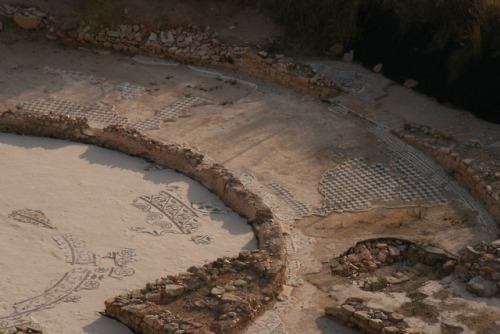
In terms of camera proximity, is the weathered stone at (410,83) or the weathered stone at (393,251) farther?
the weathered stone at (410,83)

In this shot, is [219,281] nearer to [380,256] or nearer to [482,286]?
[380,256]

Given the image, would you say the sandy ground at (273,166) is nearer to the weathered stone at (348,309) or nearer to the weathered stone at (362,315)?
the weathered stone at (348,309)

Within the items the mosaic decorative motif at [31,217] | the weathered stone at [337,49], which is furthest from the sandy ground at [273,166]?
the weathered stone at [337,49]

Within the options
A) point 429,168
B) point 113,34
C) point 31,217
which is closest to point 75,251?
point 31,217

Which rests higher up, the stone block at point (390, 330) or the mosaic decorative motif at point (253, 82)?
the mosaic decorative motif at point (253, 82)

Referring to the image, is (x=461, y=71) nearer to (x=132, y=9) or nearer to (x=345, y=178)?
(x=345, y=178)

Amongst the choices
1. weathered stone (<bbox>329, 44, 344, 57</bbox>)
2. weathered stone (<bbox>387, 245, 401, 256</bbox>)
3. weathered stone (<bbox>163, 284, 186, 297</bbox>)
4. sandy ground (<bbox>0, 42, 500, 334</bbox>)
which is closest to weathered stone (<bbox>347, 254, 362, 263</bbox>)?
sandy ground (<bbox>0, 42, 500, 334</bbox>)
